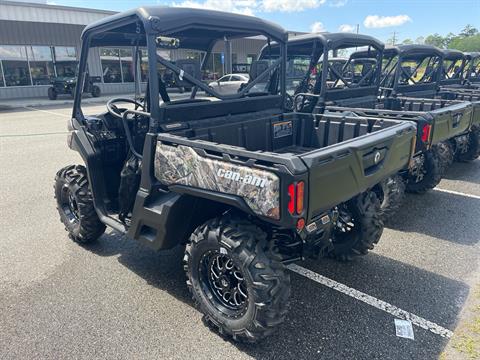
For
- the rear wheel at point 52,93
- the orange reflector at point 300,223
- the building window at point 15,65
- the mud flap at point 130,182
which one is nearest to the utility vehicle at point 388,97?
the mud flap at point 130,182

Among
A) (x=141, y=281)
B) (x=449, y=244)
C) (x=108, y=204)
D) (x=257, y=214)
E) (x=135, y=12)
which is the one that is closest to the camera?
(x=257, y=214)

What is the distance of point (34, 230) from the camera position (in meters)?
4.45

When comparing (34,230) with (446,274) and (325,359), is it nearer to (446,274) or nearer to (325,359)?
(325,359)

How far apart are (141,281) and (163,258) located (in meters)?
0.42

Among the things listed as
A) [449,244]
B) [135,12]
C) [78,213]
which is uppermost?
[135,12]

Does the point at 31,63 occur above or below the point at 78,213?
above

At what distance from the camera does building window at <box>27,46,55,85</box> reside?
20719 millimetres

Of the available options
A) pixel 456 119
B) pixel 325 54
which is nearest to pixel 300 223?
pixel 456 119

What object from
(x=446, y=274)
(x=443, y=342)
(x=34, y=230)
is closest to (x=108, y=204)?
(x=34, y=230)

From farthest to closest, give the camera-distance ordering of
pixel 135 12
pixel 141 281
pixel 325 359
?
pixel 141 281
pixel 135 12
pixel 325 359

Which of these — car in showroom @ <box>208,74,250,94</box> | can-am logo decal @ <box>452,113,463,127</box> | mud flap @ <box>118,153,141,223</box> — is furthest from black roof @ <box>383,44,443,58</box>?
mud flap @ <box>118,153,141,223</box>

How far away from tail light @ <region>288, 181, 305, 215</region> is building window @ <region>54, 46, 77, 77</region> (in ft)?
73.8

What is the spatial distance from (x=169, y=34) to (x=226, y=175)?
156 centimetres

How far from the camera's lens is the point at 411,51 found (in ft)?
25.7
